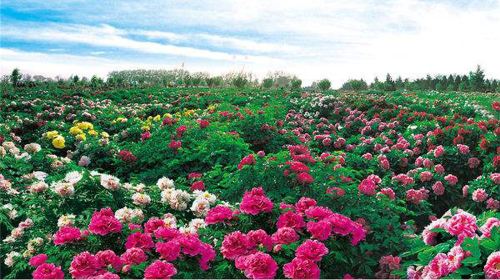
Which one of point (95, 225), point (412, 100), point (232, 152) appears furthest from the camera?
point (412, 100)

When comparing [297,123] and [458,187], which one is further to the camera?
[297,123]

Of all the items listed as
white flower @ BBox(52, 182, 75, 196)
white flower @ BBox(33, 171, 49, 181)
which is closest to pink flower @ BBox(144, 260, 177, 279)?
white flower @ BBox(52, 182, 75, 196)

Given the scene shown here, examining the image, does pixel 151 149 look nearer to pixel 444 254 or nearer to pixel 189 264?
pixel 189 264

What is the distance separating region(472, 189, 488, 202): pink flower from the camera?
5.86 metres

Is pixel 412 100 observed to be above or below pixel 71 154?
above

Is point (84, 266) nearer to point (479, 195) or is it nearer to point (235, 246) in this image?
point (235, 246)

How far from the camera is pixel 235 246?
3092mm

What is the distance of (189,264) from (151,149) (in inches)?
173

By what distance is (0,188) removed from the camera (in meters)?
4.42

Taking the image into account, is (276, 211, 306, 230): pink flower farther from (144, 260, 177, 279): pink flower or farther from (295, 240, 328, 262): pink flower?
(144, 260, 177, 279): pink flower

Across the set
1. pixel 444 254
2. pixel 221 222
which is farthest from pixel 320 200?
pixel 444 254

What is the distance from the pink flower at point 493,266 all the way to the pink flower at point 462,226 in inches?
13.3

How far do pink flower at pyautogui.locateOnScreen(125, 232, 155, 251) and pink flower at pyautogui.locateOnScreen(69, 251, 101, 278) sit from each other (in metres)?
0.26

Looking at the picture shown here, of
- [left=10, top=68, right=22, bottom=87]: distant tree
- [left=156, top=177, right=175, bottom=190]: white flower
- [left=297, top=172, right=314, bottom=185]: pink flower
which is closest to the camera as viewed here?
[left=156, top=177, right=175, bottom=190]: white flower
